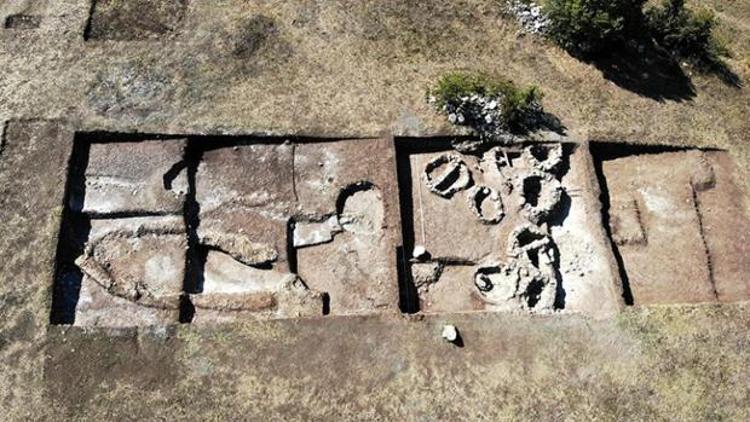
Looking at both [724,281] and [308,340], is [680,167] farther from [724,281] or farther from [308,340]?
[308,340]

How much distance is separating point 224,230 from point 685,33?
6.71 m

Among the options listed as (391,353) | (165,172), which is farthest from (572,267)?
(165,172)

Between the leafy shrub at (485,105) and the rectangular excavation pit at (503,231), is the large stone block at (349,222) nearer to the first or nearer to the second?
the rectangular excavation pit at (503,231)

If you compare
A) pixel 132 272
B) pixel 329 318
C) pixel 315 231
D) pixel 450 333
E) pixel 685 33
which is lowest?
pixel 450 333

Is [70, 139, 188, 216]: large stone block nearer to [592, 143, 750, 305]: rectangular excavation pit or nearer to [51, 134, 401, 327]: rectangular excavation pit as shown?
[51, 134, 401, 327]: rectangular excavation pit

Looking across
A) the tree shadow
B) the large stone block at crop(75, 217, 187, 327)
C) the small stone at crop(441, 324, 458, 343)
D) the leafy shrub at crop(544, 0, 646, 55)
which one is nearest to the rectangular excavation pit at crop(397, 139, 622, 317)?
the small stone at crop(441, 324, 458, 343)

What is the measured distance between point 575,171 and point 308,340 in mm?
3803

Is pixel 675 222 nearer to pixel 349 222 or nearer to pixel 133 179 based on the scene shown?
pixel 349 222

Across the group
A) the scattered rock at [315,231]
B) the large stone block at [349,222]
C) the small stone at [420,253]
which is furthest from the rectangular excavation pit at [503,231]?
the scattered rock at [315,231]

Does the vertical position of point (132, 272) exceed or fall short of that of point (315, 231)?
it falls short

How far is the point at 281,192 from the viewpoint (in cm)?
777

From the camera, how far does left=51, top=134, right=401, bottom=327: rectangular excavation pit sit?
698cm

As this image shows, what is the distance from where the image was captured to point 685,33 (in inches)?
376

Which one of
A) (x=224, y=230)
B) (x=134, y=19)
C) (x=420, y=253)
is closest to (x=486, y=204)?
(x=420, y=253)
